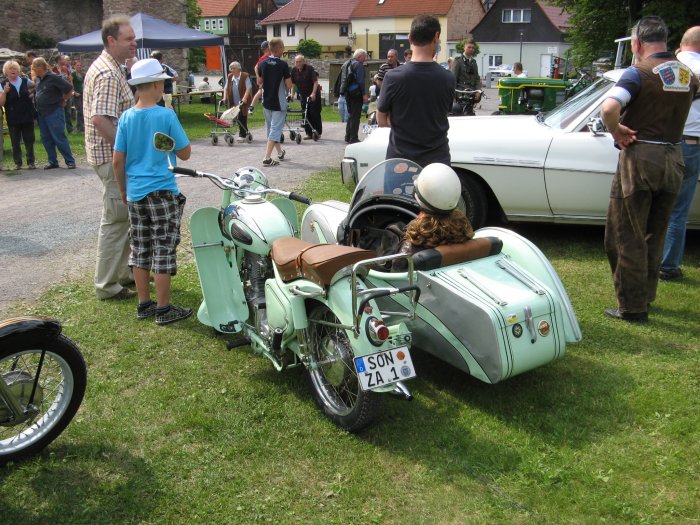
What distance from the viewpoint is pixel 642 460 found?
3350 mm

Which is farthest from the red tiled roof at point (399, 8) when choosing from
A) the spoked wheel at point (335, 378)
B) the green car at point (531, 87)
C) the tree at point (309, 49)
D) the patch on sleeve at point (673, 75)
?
the spoked wheel at point (335, 378)

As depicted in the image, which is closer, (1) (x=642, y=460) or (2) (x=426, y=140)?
(1) (x=642, y=460)

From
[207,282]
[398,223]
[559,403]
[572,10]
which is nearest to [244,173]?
[207,282]

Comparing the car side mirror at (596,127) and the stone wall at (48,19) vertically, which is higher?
the stone wall at (48,19)

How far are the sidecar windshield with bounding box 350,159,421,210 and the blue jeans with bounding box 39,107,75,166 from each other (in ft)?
30.9

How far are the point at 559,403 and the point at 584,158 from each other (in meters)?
3.29

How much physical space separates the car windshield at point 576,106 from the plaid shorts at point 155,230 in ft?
12.8

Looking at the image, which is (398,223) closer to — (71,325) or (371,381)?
(371,381)

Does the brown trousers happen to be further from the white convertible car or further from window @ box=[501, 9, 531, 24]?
window @ box=[501, 9, 531, 24]

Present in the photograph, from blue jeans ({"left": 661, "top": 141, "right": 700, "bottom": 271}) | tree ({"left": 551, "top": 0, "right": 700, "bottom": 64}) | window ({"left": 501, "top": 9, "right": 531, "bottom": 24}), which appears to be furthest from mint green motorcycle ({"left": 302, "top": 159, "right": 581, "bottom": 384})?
window ({"left": 501, "top": 9, "right": 531, "bottom": 24})

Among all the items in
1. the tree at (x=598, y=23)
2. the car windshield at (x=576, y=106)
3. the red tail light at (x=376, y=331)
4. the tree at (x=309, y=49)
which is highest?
the tree at (x=309, y=49)

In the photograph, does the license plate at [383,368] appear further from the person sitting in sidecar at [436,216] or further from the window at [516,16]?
the window at [516,16]

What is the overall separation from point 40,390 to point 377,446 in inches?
66.7

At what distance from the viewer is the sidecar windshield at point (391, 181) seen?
14.5 feet
